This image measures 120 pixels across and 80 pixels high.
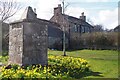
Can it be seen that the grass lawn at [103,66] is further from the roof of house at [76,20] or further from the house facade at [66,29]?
the roof of house at [76,20]

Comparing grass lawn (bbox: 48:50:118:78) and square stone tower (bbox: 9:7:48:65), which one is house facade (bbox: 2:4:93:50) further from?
square stone tower (bbox: 9:7:48:65)

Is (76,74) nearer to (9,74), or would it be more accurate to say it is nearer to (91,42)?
(9,74)

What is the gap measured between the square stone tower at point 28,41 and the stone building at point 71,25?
19.5m

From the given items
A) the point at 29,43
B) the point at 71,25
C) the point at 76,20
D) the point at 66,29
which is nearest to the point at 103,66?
the point at 29,43

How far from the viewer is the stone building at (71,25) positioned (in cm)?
3403

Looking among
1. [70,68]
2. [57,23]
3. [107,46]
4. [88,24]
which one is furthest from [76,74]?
[88,24]

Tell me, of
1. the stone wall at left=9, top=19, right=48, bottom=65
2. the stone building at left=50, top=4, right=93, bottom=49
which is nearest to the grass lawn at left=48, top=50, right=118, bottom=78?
the stone wall at left=9, top=19, right=48, bottom=65

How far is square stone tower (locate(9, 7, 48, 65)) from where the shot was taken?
1038 centimetres

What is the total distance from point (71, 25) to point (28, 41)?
2847cm

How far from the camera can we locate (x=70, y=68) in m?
10.3

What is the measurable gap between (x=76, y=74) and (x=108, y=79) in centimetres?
149

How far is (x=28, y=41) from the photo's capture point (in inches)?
412

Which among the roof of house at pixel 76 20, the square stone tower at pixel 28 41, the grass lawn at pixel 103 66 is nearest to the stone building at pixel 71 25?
the roof of house at pixel 76 20

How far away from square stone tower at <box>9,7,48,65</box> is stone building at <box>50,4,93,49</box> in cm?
1950
